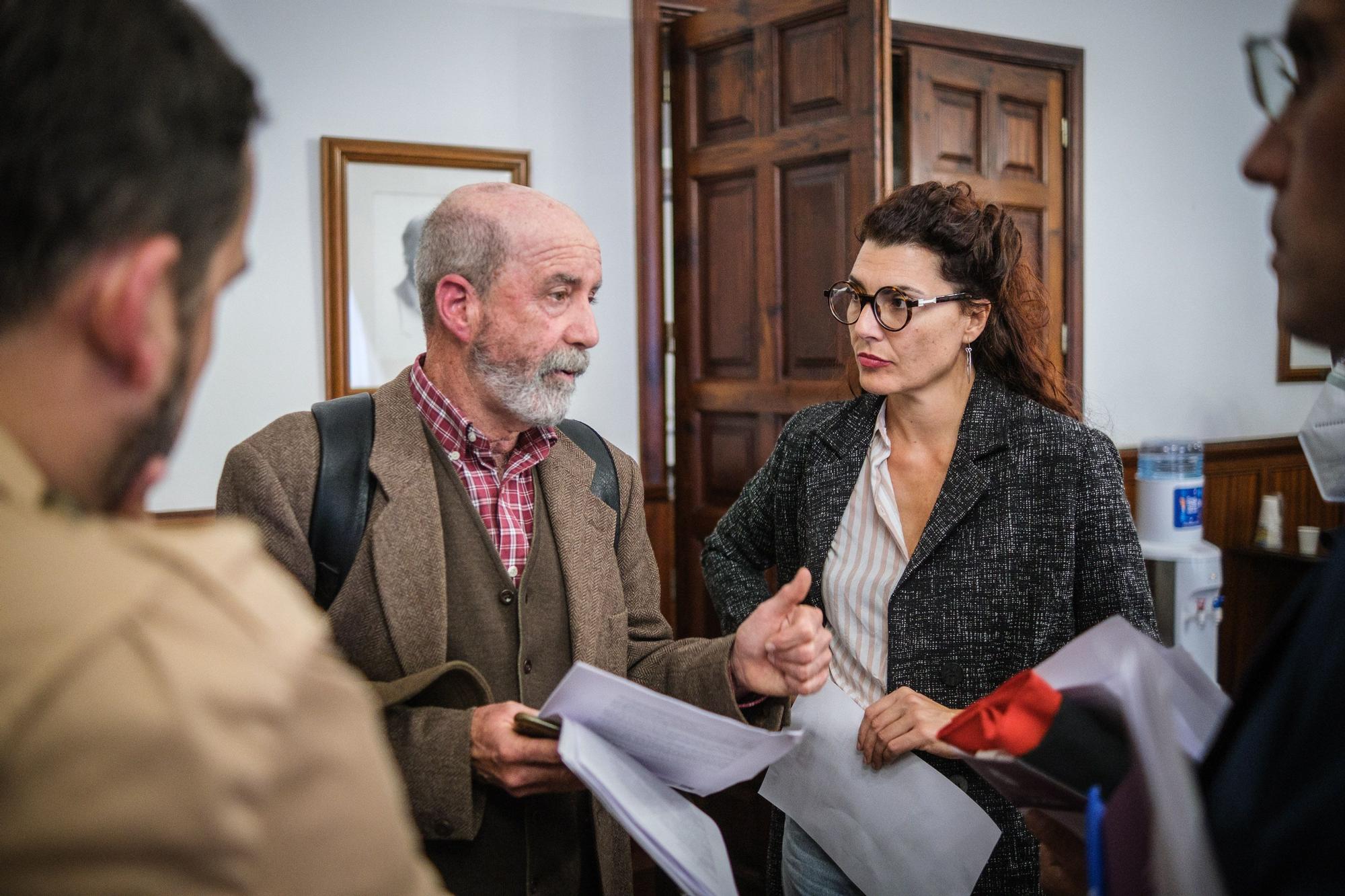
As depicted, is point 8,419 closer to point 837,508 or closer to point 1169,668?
point 1169,668

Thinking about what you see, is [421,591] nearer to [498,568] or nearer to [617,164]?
[498,568]

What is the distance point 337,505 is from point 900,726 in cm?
98

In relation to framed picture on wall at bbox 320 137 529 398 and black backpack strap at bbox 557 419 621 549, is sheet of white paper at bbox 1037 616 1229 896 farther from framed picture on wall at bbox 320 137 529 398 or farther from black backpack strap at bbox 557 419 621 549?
framed picture on wall at bbox 320 137 529 398

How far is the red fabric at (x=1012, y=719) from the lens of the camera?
101 cm

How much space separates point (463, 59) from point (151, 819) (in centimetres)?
354

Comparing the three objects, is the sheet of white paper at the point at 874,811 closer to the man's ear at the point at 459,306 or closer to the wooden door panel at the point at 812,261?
the man's ear at the point at 459,306

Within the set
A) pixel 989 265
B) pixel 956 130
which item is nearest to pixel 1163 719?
pixel 989 265

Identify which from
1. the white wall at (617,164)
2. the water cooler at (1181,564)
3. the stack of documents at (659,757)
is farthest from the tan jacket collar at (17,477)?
the water cooler at (1181,564)

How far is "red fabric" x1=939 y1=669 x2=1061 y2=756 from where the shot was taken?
1013mm

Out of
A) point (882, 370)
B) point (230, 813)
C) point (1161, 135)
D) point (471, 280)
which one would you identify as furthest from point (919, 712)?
point (1161, 135)

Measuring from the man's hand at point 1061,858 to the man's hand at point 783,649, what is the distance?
403mm

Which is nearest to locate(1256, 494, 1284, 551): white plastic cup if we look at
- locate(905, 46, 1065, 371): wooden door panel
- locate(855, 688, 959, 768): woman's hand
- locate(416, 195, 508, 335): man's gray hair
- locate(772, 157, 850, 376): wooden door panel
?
locate(905, 46, 1065, 371): wooden door panel

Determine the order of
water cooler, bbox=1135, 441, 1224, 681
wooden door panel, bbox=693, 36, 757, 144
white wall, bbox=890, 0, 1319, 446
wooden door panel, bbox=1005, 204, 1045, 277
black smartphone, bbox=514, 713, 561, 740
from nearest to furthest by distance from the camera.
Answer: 1. black smartphone, bbox=514, 713, 561, 740
2. wooden door panel, bbox=693, 36, 757, 144
3. water cooler, bbox=1135, 441, 1224, 681
4. wooden door panel, bbox=1005, 204, 1045, 277
5. white wall, bbox=890, 0, 1319, 446

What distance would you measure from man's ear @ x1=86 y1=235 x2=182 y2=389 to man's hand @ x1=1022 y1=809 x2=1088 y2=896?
3.15 feet
